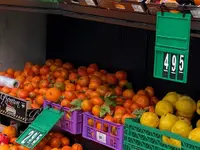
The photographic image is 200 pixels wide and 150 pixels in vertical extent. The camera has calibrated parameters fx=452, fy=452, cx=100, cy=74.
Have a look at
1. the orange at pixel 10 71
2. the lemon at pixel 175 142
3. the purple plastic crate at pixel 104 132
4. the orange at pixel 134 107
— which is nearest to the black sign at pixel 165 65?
the lemon at pixel 175 142

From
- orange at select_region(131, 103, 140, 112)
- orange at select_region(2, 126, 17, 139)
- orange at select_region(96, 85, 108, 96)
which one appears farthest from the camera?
orange at select_region(2, 126, 17, 139)

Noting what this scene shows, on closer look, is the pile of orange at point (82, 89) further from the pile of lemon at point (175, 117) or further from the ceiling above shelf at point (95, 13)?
the ceiling above shelf at point (95, 13)

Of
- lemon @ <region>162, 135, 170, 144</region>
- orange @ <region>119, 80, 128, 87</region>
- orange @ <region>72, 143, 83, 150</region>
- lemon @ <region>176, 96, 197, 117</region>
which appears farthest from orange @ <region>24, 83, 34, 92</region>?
lemon @ <region>162, 135, 170, 144</region>

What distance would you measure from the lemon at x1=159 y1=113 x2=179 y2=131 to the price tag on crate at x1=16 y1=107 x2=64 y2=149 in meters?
0.70

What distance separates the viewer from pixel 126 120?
232cm

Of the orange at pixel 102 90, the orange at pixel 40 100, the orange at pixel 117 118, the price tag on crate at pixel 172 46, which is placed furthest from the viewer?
the orange at pixel 40 100

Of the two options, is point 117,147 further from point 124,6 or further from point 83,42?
point 83,42

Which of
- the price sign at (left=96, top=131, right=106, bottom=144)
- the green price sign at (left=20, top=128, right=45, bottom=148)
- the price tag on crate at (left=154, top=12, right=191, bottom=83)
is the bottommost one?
the green price sign at (left=20, top=128, right=45, bottom=148)

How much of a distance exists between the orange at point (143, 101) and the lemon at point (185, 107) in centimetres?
30

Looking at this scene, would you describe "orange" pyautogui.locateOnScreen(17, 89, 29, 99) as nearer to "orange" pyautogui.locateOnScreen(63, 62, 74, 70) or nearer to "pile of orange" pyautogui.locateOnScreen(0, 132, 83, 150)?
"pile of orange" pyautogui.locateOnScreen(0, 132, 83, 150)

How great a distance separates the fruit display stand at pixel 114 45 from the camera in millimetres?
2236

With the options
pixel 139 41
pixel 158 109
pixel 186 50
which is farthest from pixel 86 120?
pixel 186 50

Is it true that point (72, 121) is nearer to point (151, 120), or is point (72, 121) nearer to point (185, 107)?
point (151, 120)

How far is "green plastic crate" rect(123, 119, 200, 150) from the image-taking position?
2.02 metres
